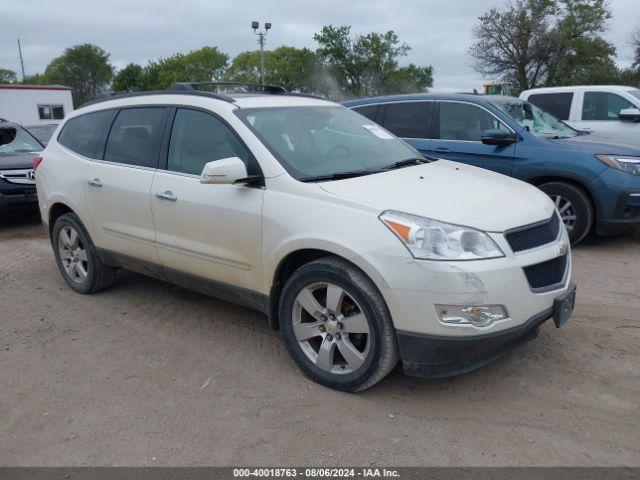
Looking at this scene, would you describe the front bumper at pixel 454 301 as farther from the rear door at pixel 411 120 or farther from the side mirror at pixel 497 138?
the rear door at pixel 411 120

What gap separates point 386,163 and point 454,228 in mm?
1180

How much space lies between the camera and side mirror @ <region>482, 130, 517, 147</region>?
6.55m

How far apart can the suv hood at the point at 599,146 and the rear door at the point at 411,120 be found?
1530 millimetres

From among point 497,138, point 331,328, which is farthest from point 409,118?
point 331,328

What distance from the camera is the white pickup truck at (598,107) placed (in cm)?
888

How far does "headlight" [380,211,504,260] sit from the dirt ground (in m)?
0.92

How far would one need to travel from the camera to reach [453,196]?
338 cm

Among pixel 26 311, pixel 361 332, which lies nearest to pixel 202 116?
pixel 361 332

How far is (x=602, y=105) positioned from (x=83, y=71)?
90.6m

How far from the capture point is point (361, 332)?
10.6 feet

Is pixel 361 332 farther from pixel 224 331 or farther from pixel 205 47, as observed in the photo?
pixel 205 47

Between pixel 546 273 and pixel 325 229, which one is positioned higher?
pixel 325 229

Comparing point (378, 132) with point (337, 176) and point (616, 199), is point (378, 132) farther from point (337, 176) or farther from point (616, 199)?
point (616, 199)

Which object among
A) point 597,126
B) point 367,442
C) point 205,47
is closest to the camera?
point 367,442
